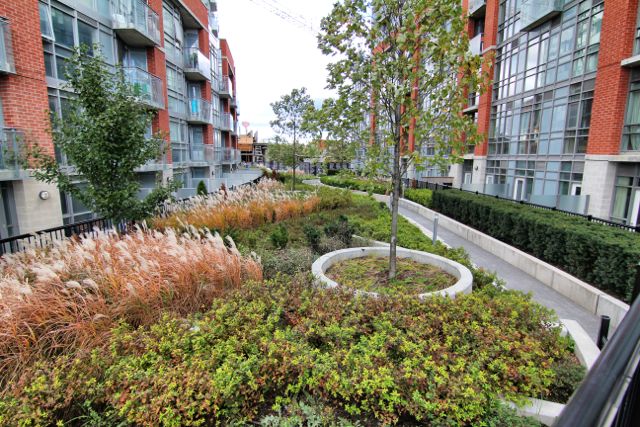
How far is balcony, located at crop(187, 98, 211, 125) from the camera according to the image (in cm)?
2234

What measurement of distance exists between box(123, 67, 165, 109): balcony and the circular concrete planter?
449 inches

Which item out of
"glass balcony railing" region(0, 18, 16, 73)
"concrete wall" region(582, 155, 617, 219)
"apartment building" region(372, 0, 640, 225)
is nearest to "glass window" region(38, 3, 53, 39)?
"glass balcony railing" region(0, 18, 16, 73)

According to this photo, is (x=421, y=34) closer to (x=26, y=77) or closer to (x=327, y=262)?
(x=327, y=262)

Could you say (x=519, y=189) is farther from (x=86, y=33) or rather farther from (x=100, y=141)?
(x=86, y=33)

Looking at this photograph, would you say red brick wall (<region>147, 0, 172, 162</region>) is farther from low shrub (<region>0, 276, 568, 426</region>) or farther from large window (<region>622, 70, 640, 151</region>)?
large window (<region>622, 70, 640, 151</region>)

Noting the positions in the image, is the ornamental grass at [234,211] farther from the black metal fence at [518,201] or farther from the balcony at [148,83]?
the black metal fence at [518,201]

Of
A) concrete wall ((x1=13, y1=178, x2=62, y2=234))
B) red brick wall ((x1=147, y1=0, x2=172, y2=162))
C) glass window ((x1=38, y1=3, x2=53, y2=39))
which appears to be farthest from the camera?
red brick wall ((x1=147, y1=0, x2=172, y2=162))

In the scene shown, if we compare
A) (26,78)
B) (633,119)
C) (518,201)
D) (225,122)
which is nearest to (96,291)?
(26,78)

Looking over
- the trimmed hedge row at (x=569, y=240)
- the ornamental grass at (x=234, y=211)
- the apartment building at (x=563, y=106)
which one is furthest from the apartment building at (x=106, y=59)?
the apartment building at (x=563, y=106)

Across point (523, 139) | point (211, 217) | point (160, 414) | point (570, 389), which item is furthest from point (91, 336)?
point (523, 139)

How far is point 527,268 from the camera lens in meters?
8.55

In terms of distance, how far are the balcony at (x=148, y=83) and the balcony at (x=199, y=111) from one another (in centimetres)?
573

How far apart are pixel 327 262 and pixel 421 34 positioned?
4.36 meters

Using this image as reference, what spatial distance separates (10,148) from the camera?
8680 millimetres
